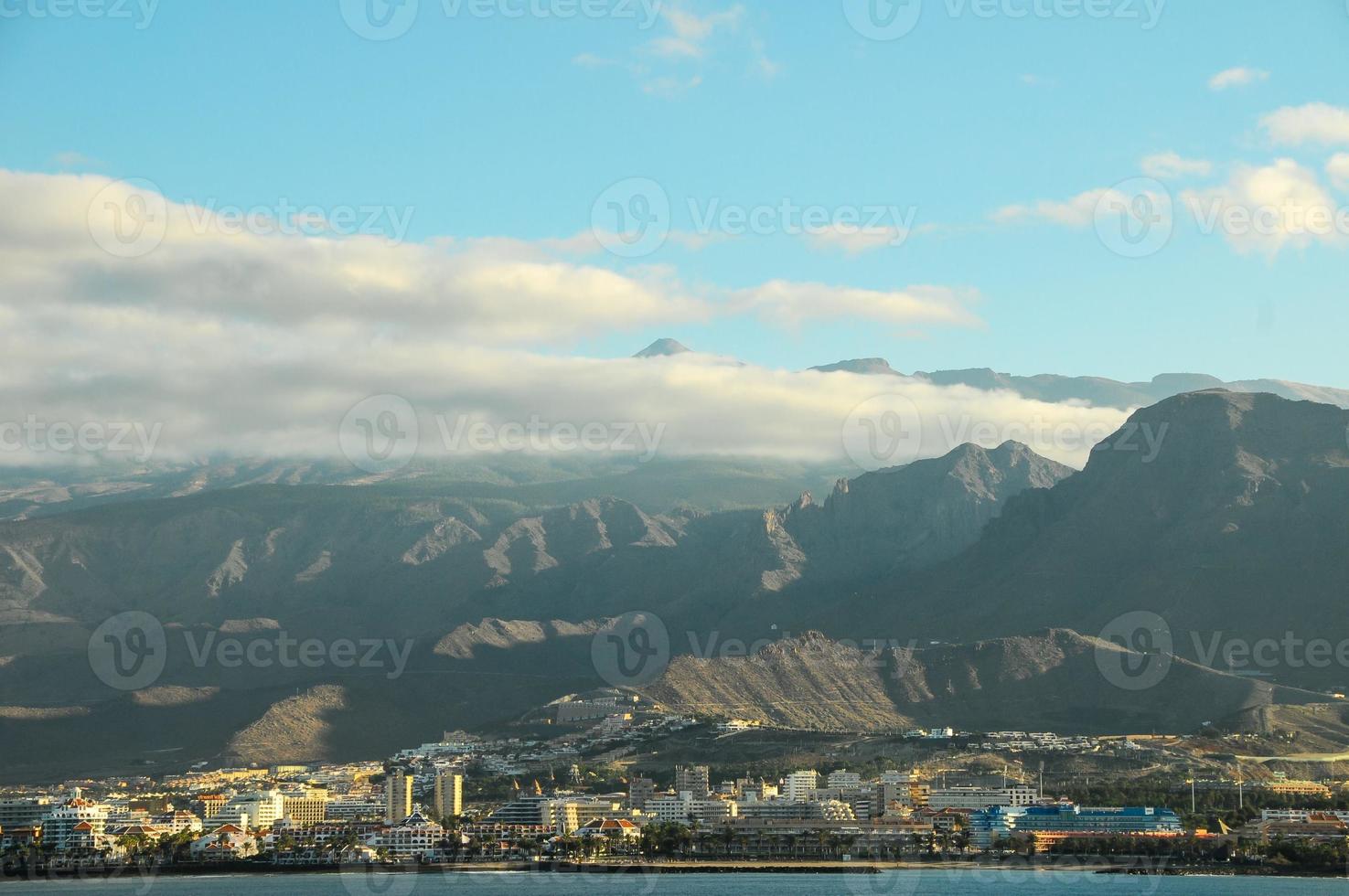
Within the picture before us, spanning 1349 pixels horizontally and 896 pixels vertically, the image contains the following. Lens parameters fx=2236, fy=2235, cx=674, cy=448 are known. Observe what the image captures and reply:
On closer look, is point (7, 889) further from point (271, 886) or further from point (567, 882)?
point (567, 882)

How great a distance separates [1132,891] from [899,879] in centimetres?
2392

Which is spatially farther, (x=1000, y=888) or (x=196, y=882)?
(x=196, y=882)

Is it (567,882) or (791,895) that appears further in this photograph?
(567,882)

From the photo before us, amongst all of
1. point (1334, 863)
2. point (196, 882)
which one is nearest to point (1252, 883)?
point (1334, 863)

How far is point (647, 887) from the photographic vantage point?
591 feet

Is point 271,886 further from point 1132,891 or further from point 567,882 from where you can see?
point 1132,891

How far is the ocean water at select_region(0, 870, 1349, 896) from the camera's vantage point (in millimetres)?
173125

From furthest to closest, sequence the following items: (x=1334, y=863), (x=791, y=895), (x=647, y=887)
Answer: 1. (x=1334, y=863)
2. (x=647, y=887)
3. (x=791, y=895)

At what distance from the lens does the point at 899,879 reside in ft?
627

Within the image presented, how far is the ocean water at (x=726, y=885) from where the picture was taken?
568 ft

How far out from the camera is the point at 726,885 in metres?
183

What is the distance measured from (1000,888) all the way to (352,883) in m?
55.8

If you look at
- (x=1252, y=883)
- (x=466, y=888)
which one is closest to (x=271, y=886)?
(x=466, y=888)

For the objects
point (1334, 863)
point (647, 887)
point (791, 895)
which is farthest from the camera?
point (1334, 863)
